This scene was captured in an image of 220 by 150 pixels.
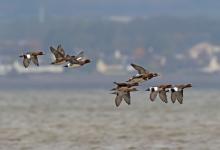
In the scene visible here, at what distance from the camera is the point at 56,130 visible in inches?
3196

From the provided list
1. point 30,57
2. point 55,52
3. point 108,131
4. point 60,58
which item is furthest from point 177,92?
point 108,131

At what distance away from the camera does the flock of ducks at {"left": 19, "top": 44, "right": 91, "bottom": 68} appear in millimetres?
24766

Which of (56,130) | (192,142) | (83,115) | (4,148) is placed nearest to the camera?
(4,148)

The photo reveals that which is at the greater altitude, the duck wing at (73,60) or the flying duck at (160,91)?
the duck wing at (73,60)

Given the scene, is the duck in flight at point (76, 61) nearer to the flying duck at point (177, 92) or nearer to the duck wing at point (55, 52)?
the duck wing at point (55, 52)

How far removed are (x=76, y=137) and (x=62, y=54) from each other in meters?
48.3

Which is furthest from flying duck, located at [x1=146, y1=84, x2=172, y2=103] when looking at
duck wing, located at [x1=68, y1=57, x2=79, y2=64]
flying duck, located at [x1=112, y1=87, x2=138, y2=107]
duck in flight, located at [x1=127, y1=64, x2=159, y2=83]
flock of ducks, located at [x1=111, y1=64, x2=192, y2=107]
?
duck wing, located at [x1=68, y1=57, x2=79, y2=64]

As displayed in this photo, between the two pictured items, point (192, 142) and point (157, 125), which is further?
point (157, 125)

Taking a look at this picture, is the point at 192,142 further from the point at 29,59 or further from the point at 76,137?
the point at 29,59

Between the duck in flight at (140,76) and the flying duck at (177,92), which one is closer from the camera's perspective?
the duck in flight at (140,76)

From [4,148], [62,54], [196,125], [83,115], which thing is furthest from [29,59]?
[83,115]

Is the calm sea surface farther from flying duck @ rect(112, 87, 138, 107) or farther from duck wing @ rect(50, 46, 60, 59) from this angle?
duck wing @ rect(50, 46, 60, 59)

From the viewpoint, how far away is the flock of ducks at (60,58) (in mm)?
24766

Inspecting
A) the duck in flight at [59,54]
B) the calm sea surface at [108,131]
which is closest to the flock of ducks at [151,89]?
the duck in flight at [59,54]
